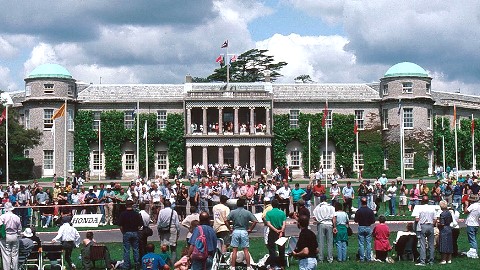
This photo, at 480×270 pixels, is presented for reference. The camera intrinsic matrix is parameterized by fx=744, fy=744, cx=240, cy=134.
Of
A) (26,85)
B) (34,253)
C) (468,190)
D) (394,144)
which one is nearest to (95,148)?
(26,85)

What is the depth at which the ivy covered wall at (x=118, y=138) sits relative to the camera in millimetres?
66375

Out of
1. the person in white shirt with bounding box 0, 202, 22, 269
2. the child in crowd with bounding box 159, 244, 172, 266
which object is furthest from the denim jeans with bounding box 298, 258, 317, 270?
the person in white shirt with bounding box 0, 202, 22, 269

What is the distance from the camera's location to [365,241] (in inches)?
827

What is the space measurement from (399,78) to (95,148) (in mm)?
28005

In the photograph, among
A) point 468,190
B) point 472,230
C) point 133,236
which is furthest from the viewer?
point 468,190

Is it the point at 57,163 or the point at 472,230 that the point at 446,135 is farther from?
the point at 472,230

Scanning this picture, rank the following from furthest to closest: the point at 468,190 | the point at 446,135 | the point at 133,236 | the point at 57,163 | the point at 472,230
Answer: the point at 446,135, the point at 57,163, the point at 468,190, the point at 472,230, the point at 133,236

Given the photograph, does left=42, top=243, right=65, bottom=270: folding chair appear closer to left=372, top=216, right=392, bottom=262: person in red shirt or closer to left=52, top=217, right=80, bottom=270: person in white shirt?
left=52, top=217, right=80, bottom=270: person in white shirt

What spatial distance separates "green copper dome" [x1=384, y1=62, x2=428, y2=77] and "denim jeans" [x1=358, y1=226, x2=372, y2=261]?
47489mm

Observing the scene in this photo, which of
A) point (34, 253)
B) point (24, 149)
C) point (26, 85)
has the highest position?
point (26, 85)

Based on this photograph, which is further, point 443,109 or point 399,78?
point 443,109

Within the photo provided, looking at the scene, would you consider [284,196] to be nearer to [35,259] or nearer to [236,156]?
[35,259]

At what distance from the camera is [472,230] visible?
22.0m

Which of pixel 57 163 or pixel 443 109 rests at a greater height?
pixel 443 109
